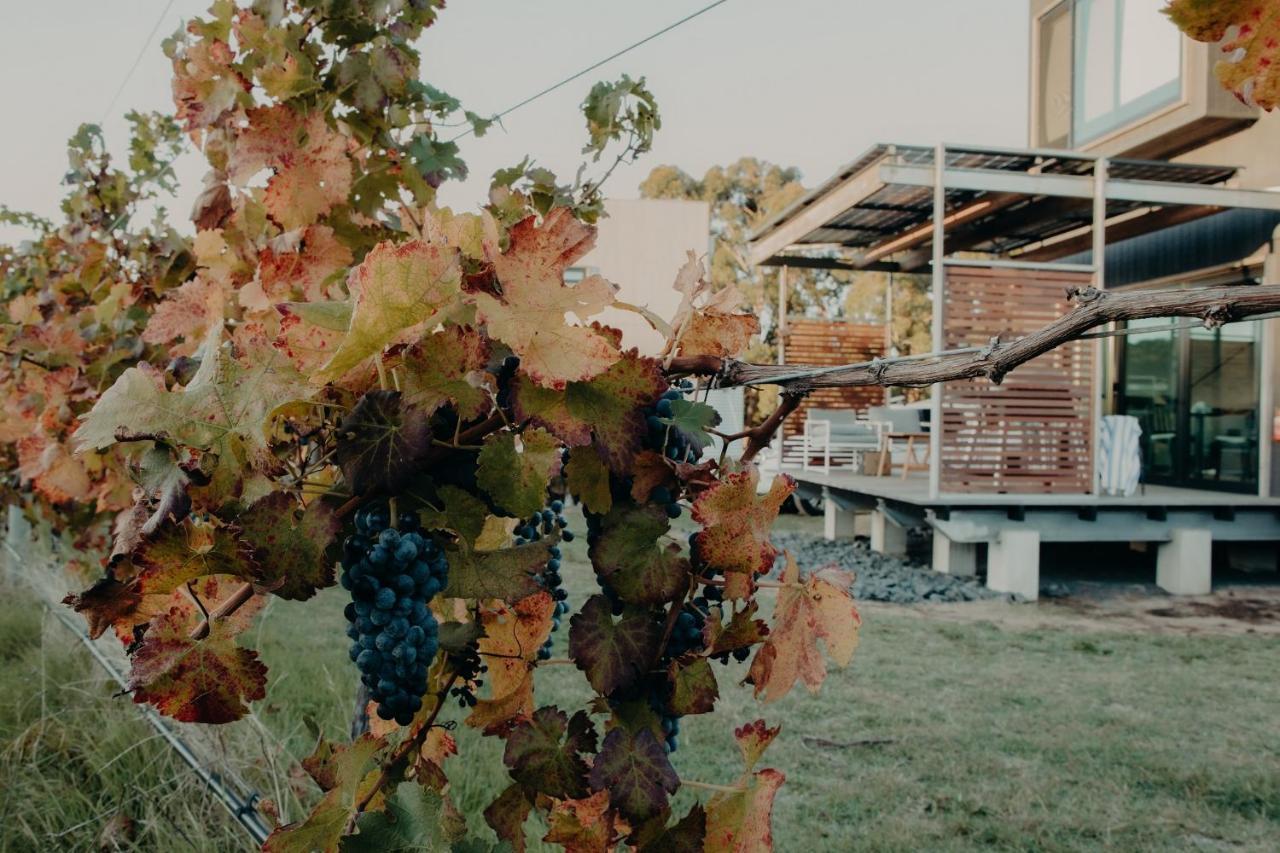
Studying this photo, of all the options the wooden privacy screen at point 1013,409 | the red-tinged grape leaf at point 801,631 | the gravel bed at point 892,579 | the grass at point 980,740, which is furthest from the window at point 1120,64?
the red-tinged grape leaf at point 801,631

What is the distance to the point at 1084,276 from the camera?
8.67m

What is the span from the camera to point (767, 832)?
119cm

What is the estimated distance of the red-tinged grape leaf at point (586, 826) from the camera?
3.86 ft

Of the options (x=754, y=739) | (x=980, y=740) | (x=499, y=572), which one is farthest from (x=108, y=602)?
(x=980, y=740)

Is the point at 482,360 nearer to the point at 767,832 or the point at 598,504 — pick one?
the point at 598,504

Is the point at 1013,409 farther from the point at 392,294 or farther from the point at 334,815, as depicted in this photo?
the point at 392,294

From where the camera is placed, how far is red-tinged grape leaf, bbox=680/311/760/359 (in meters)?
1.29

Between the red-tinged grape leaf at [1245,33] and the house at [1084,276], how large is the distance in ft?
21.1

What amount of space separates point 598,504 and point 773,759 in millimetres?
3286

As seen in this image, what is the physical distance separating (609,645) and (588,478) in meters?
0.19

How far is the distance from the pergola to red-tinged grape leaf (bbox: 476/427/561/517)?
695cm

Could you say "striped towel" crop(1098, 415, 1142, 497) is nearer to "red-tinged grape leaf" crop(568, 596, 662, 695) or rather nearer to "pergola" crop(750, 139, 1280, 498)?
"pergola" crop(750, 139, 1280, 498)

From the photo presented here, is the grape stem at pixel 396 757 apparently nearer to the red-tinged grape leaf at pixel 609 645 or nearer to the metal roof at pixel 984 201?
the red-tinged grape leaf at pixel 609 645

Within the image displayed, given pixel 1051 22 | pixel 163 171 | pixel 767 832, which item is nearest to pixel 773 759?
pixel 767 832
